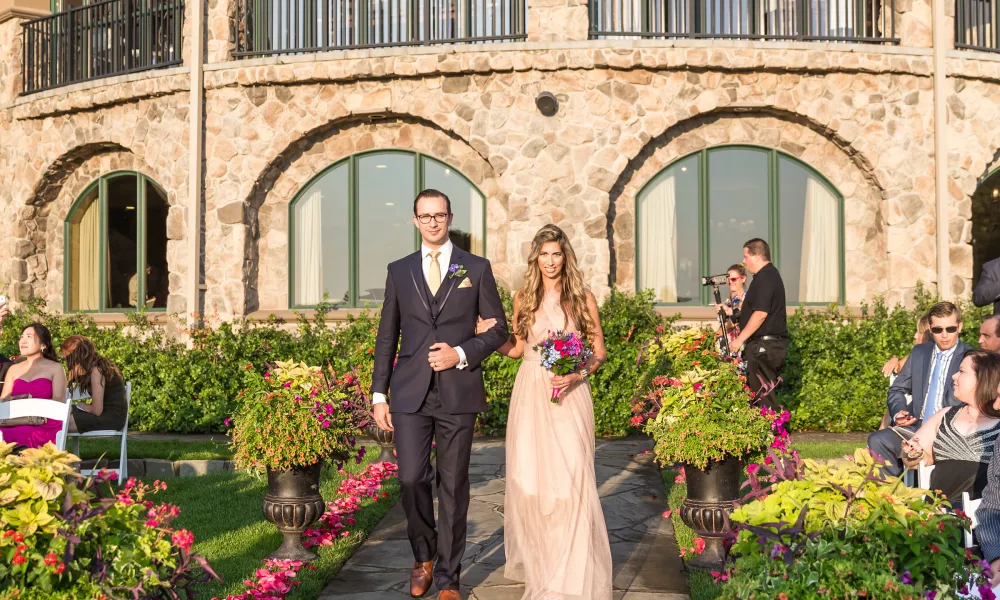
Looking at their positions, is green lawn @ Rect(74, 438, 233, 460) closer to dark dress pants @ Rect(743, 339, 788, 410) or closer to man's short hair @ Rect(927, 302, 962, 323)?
dark dress pants @ Rect(743, 339, 788, 410)

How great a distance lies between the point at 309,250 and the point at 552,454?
29.0 feet

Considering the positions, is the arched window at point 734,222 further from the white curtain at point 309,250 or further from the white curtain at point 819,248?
the white curtain at point 309,250

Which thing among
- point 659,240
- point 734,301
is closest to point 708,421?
point 734,301

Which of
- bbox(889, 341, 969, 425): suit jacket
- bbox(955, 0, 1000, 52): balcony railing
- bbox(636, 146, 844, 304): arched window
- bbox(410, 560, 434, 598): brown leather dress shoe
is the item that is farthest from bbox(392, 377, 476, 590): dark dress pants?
bbox(955, 0, 1000, 52): balcony railing

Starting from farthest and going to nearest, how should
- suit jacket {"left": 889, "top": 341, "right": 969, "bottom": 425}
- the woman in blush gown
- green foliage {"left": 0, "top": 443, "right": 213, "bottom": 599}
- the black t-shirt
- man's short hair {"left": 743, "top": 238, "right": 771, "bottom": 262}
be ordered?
man's short hair {"left": 743, "top": 238, "right": 771, "bottom": 262} → the black t-shirt → suit jacket {"left": 889, "top": 341, "right": 969, "bottom": 425} → the woman in blush gown → green foliage {"left": 0, "top": 443, "right": 213, "bottom": 599}

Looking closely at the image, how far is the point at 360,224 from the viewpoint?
13.3m

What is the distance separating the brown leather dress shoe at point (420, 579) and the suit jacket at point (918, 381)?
148 inches

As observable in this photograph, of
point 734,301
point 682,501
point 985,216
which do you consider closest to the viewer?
point 682,501

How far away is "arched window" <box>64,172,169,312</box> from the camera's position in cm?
1384

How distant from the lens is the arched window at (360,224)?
42.5 ft

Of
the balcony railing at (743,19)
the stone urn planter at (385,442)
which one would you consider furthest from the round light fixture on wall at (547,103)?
the stone urn planter at (385,442)

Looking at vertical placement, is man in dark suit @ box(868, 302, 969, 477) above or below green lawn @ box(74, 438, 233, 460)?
above

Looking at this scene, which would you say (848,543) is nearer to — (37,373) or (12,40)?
(37,373)

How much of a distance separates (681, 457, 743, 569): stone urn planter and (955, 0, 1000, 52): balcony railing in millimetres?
9826
